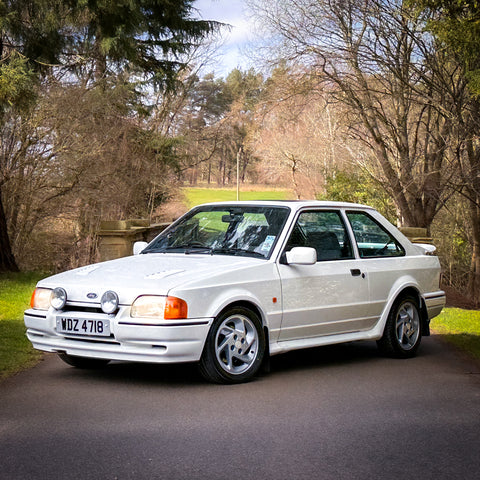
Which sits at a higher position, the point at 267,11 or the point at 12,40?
the point at 267,11

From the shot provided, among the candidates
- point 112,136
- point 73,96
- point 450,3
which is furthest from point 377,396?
point 112,136

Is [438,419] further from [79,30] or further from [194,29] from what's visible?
[194,29]

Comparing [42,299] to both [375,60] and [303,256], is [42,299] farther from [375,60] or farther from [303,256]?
[375,60]

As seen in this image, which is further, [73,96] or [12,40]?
[73,96]

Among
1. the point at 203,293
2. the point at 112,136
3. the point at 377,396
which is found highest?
the point at 112,136

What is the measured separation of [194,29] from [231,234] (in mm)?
13646

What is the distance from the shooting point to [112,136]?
92.8 ft

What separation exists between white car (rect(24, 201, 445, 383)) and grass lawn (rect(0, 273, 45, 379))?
76 centimetres

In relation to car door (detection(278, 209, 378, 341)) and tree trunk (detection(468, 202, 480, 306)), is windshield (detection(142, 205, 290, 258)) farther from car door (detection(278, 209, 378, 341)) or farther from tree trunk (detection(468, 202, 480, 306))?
tree trunk (detection(468, 202, 480, 306))

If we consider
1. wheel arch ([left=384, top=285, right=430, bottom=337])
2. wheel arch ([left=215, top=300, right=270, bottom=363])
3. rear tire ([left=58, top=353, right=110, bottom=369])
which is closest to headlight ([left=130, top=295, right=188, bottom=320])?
wheel arch ([left=215, top=300, right=270, bottom=363])

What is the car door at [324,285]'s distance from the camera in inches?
329

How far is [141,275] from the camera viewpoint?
775 cm

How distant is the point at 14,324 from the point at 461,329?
6203 mm

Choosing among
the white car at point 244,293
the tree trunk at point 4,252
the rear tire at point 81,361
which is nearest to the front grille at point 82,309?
the white car at point 244,293
